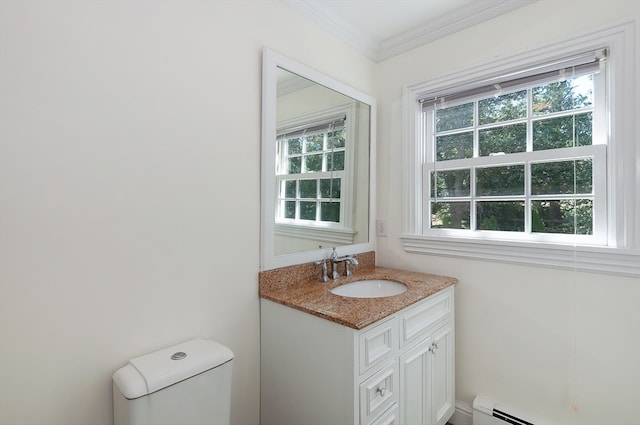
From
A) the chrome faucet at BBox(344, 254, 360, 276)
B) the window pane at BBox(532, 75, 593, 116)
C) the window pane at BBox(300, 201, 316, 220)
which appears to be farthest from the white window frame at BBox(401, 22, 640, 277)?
the window pane at BBox(300, 201, 316, 220)

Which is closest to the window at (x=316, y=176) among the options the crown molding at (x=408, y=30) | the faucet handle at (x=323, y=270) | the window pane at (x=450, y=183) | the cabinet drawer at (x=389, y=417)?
the faucet handle at (x=323, y=270)

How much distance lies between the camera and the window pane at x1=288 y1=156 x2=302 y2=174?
161 cm

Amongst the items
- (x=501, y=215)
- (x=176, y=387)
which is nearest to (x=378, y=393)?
(x=176, y=387)

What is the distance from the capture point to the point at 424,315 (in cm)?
154

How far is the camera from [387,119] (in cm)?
215

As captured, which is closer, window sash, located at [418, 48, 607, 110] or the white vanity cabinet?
the white vanity cabinet

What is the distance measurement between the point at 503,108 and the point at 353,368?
63.6 inches

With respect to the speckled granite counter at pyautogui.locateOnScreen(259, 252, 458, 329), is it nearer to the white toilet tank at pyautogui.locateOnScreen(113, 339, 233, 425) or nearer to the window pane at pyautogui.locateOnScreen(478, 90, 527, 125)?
the white toilet tank at pyautogui.locateOnScreen(113, 339, 233, 425)

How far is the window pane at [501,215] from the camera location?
1703 mm

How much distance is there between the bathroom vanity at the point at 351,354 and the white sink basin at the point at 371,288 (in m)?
0.09

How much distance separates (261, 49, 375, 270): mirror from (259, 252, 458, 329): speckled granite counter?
0.08 metres

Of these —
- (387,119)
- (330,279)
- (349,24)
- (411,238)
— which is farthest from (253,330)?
(349,24)

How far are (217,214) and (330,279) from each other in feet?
2.49

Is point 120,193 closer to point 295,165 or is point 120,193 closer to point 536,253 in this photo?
point 295,165
